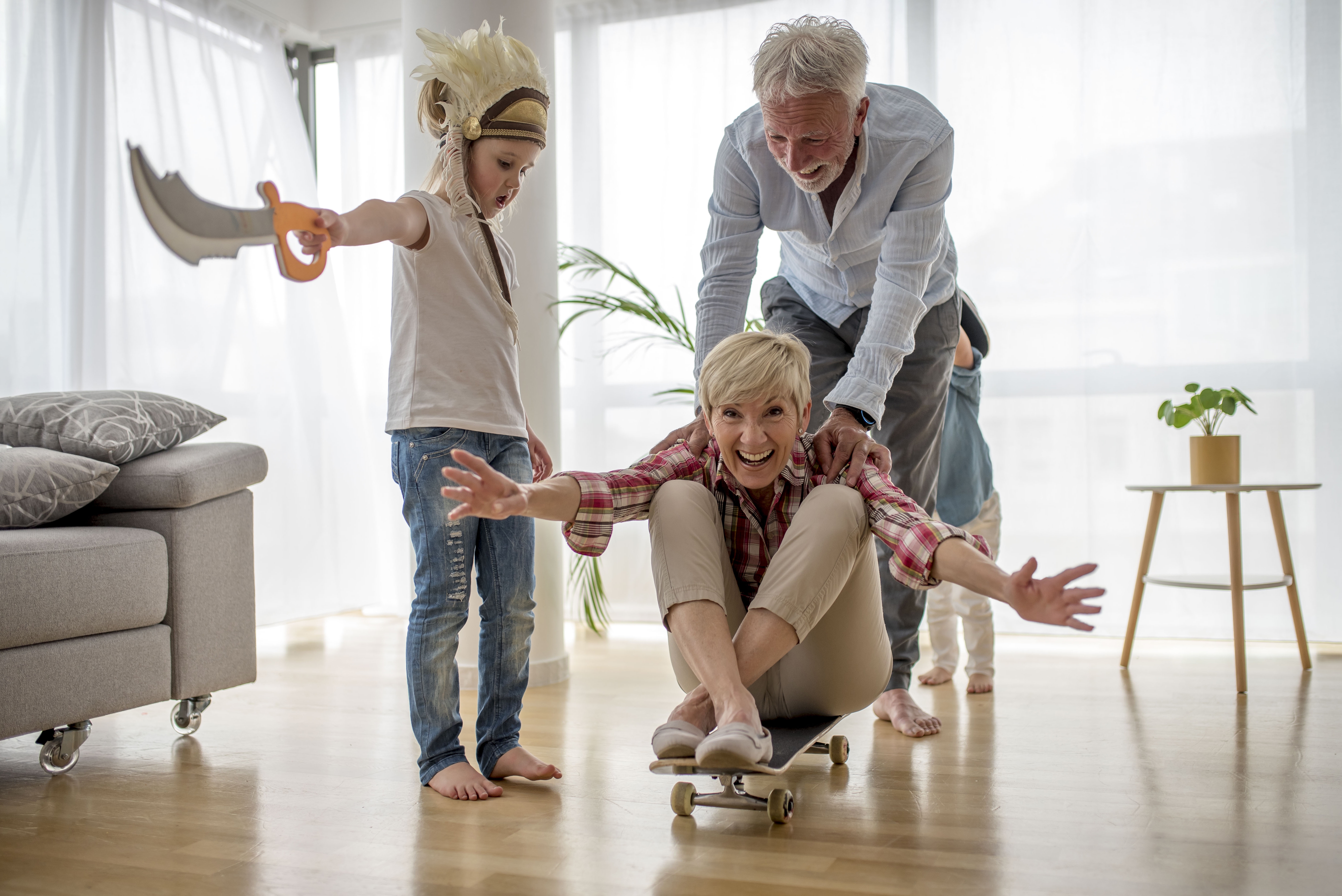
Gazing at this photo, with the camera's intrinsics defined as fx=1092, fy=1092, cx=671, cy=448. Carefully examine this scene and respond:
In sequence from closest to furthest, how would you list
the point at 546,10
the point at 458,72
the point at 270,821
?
the point at 270,821
the point at 458,72
the point at 546,10

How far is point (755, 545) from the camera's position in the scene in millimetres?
1732

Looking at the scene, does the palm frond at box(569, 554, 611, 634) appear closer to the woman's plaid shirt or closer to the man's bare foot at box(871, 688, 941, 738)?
the man's bare foot at box(871, 688, 941, 738)

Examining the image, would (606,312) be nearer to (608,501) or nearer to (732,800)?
(608,501)

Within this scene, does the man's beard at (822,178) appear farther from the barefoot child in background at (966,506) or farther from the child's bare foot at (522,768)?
the child's bare foot at (522,768)

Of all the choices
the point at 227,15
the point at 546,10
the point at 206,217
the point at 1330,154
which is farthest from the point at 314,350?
the point at 1330,154

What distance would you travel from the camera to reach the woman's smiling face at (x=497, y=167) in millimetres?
1834

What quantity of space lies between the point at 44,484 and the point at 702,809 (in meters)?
1.36

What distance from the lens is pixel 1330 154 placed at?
327 centimetres

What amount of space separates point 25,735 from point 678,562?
1523mm

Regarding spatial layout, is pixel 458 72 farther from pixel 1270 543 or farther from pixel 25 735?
pixel 1270 543

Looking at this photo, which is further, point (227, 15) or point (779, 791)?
point (227, 15)

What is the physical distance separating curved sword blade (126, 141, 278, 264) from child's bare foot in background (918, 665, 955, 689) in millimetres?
1956

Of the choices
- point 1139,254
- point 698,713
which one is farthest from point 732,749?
point 1139,254

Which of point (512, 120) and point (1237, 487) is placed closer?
point (512, 120)
